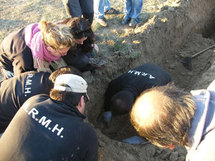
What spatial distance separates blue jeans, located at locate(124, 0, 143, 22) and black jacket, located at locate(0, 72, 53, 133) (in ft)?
10.3

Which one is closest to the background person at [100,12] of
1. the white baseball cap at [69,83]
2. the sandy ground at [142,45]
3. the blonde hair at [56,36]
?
the sandy ground at [142,45]

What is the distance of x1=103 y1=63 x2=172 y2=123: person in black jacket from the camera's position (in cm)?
287

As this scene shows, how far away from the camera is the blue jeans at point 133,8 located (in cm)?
466

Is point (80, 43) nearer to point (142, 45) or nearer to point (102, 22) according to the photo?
point (142, 45)

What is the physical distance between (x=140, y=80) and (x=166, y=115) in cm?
161

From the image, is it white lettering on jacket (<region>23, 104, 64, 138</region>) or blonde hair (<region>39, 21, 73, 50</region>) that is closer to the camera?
white lettering on jacket (<region>23, 104, 64, 138</region>)

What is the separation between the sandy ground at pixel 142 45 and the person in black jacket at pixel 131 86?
40 centimetres

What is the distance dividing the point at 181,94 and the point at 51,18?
4679 mm

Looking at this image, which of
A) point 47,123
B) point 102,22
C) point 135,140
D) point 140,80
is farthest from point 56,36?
point 102,22

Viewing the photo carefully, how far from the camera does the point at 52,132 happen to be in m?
1.66

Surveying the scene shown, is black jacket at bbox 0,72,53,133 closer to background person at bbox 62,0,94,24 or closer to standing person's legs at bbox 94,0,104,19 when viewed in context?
background person at bbox 62,0,94,24

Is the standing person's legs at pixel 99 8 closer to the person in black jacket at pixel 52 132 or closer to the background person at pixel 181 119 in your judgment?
the person in black jacket at pixel 52 132

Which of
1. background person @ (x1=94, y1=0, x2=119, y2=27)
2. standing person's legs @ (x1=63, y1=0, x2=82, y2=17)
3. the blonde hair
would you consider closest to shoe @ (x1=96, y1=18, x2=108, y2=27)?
background person @ (x1=94, y1=0, x2=119, y2=27)

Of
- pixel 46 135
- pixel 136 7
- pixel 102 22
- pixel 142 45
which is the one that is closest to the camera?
pixel 46 135
